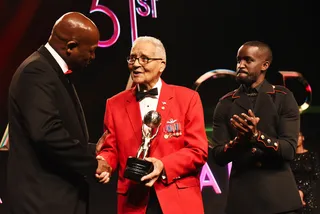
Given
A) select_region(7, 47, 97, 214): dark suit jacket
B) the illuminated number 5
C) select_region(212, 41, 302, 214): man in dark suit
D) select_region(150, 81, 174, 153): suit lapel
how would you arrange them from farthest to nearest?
the illuminated number 5, select_region(212, 41, 302, 214): man in dark suit, select_region(150, 81, 174, 153): suit lapel, select_region(7, 47, 97, 214): dark suit jacket

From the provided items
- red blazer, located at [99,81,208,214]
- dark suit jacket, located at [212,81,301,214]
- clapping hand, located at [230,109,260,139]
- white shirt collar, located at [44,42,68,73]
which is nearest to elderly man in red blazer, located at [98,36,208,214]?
red blazer, located at [99,81,208,214]

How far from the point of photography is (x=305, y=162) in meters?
5.31

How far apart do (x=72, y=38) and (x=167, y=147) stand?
0.80 metres

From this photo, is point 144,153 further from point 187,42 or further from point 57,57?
point 187,42

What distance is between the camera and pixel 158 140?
9.05 ft

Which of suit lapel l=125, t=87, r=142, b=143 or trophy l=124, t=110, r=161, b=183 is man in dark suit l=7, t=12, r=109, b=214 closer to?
trophy l=124, t=110, r=161, b=183

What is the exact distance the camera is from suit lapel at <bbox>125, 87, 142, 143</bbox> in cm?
279

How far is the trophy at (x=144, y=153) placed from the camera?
Answer: 2.49 m

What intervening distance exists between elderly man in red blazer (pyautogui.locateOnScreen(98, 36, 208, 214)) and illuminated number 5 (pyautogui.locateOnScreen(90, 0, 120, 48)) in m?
1.92

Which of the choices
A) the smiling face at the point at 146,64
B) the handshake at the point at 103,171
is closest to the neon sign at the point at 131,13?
the smiling face at the point at 146,64

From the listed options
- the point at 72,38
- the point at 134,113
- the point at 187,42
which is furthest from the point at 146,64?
the point at 187,42

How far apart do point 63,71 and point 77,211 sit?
0.65 metres

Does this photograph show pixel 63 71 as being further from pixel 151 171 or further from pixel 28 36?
pixel 28 36

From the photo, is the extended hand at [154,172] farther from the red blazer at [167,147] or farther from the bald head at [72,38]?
the bald head at [72,38]
